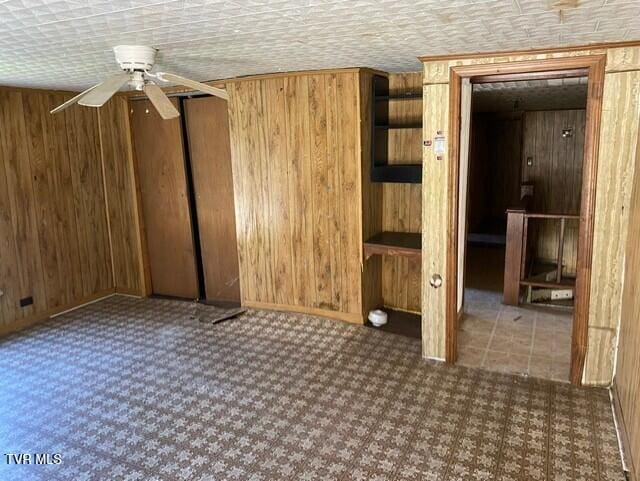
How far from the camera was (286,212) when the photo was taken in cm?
446

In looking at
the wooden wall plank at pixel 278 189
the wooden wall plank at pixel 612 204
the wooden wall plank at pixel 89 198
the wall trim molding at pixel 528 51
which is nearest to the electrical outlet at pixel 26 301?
the wooden wall plank at pixel 89 198

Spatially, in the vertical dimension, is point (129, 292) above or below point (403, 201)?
below

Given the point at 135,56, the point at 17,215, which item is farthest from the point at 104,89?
the point at 17,215

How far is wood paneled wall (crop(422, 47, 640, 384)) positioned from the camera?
2.88 metres

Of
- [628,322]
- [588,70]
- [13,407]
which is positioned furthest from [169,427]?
[588,70]

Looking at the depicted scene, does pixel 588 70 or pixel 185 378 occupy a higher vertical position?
pixel 588 70

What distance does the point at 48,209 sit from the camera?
4723mm

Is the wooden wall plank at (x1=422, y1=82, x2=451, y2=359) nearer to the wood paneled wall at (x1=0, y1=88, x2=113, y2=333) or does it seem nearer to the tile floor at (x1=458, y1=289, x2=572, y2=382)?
the tile floor at (x1=458, y1=289, x2=572, y2=382)

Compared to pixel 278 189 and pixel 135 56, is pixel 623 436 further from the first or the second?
pixel 135 56

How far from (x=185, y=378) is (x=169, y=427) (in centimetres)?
60

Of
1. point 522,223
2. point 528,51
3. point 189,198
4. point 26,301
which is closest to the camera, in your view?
point 528,51

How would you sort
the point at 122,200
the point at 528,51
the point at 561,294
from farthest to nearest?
the point at 122,200, the point at 561,294, the point at 528,51

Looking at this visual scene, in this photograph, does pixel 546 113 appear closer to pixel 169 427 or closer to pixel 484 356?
pixel 484 356

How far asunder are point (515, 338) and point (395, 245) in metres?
1.25
